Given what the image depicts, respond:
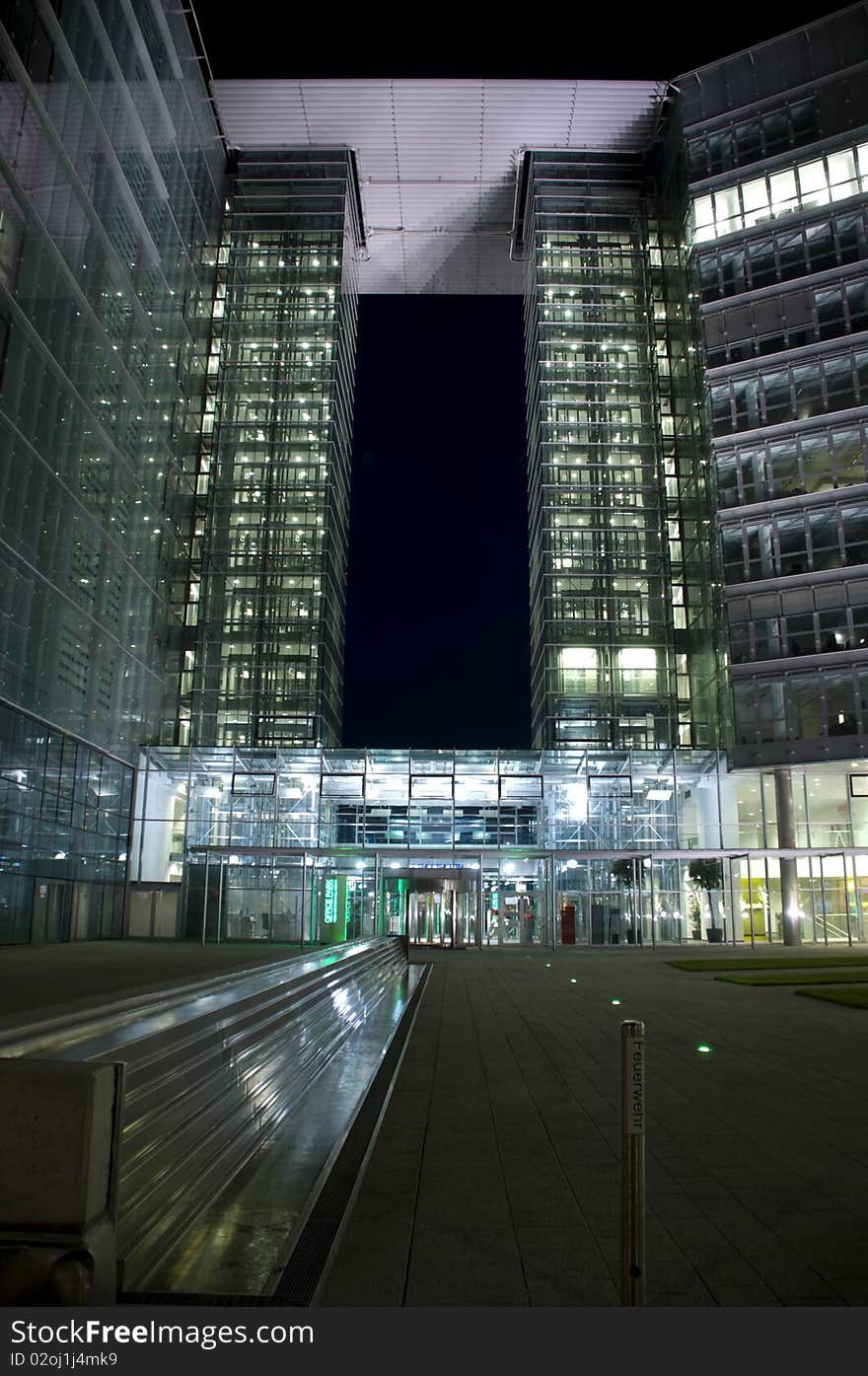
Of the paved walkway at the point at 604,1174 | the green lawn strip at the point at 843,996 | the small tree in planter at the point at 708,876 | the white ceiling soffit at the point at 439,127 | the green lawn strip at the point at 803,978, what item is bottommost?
the paved walkway at the point at 604,1174

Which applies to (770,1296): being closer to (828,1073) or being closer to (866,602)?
(828,1073)

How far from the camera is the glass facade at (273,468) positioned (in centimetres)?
5284

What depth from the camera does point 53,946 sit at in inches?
1236

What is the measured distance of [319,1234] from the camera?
5137mm

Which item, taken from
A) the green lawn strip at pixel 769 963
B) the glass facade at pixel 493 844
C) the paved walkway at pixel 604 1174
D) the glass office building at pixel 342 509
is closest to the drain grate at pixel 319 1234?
the paved walkway at pixel 604 1174

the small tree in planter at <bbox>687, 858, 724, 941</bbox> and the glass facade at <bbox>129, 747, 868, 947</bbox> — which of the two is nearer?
the small tree in planter at <bbox>687, 858, 724, 941</bbox>

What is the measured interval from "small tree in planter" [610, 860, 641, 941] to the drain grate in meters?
36.0

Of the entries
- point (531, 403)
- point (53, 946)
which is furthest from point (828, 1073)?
point (531, 403)

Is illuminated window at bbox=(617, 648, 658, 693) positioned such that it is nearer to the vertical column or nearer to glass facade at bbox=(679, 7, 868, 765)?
glass facade at bbox=(679, 7, 868, 765)

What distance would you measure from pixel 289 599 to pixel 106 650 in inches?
573

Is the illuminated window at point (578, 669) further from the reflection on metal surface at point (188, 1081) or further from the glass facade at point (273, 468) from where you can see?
the reflection on metal surface at point (188, 1081)

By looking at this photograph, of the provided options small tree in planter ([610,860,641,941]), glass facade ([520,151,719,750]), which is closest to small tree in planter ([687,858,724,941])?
small tree in planter ([610,860,641,941])

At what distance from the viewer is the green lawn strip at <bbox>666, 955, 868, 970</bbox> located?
27.6 meters

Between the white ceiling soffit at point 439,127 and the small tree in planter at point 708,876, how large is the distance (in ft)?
138
